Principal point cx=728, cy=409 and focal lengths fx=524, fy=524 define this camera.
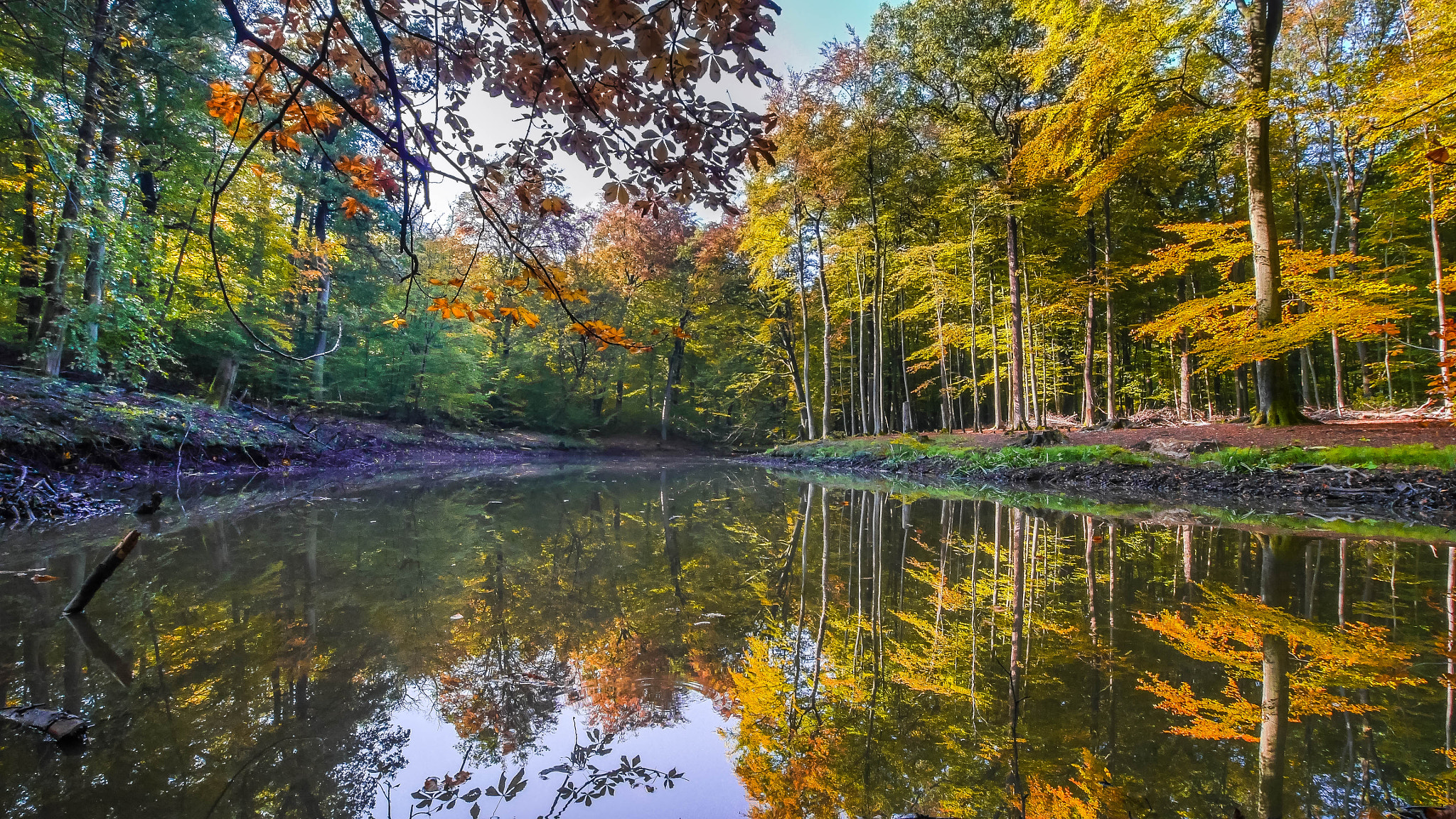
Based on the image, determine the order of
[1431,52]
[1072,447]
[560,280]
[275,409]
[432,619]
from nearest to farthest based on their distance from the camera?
[560,280] < [432,619] < [1431,52] < [1072,447] < [275,409]

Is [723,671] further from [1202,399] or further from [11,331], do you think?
[1202,399]

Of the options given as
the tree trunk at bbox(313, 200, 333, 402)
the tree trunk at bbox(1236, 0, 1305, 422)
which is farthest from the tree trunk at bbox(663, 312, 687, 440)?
the tree trunk at bbox(1236, 0, 1305, 422)

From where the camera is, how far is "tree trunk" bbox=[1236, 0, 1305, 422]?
26.6 ft

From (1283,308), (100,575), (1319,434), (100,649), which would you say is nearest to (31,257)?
(100,575)

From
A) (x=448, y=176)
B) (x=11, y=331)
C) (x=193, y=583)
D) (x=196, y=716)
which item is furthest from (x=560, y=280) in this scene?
(x=11, y=331)

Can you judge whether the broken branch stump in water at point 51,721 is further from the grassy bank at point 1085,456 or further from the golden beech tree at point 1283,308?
the golden beech tree at point 1283,308

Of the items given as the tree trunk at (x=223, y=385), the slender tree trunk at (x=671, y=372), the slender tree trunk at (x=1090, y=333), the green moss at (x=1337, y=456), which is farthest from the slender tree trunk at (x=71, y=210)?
the slender tree trunk at (x=1090, y=333)

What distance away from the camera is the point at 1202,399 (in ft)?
76.0

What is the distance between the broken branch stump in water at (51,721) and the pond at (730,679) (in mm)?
37

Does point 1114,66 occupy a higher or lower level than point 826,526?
higher

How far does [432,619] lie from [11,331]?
12480mm

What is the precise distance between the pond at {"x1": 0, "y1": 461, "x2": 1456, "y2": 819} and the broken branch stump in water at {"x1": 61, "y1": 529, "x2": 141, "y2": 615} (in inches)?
3.6

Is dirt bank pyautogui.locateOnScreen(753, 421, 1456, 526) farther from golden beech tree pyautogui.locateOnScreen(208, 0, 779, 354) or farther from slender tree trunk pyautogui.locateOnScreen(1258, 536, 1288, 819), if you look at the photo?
golden beech tree pyautogui.locateOnScreen(208, 0, 779, 354)

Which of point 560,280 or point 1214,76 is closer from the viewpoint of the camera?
point 560,280
